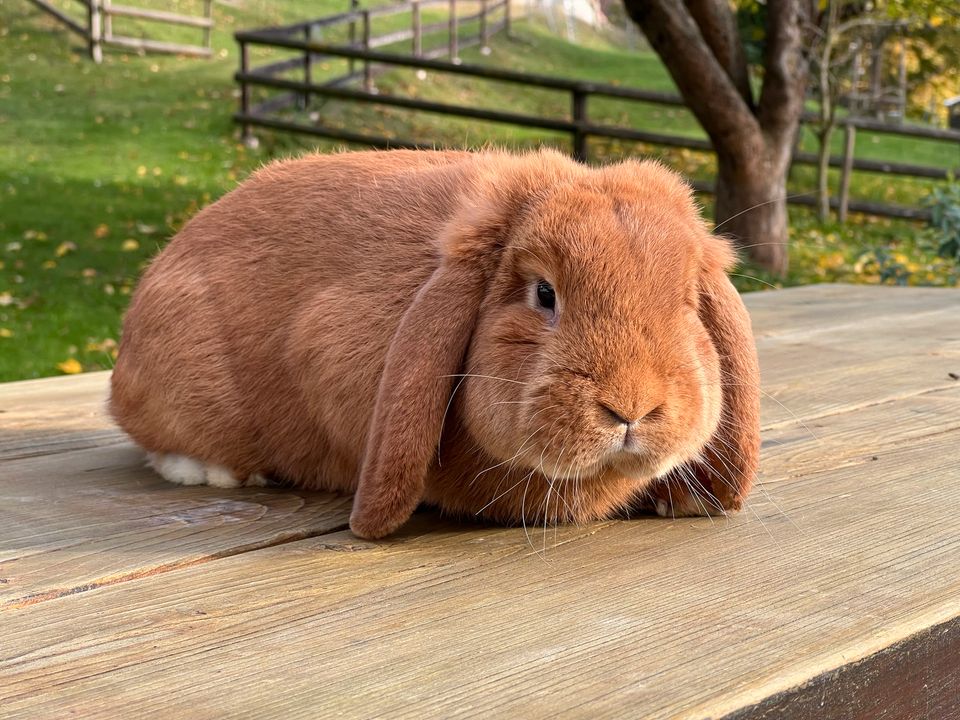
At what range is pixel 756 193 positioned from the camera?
27.0ft

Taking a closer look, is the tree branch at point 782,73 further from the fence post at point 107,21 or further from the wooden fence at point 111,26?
the fence post at point 107,21

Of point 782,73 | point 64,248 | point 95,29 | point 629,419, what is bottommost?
point 64,248

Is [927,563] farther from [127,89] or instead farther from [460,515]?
[127,89]

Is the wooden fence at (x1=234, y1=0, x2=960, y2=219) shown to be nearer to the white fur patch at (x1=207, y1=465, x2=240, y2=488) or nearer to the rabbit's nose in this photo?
the white fur patch at (x1=207, y1=465, x2=240, y2=488)

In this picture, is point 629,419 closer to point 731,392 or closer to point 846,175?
point 731,392

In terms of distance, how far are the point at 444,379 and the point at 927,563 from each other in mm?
723

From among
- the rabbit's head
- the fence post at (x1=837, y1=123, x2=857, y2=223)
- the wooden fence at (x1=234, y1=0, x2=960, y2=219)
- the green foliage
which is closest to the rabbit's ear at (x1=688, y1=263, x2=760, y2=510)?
the rabbit's head

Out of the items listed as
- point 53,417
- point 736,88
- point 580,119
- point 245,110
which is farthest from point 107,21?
point 53,417

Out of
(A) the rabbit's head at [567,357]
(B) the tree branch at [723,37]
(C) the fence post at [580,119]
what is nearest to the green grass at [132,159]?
(A) the rabbit's head at [567,357]

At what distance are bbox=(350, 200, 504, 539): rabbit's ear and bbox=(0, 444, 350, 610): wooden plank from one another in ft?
0.58

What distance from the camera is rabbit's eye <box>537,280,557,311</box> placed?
1.58 m

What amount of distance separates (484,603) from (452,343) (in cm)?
39

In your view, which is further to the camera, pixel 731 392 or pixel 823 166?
pixel 823 166

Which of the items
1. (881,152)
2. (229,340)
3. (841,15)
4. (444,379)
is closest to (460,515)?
(444,379)
